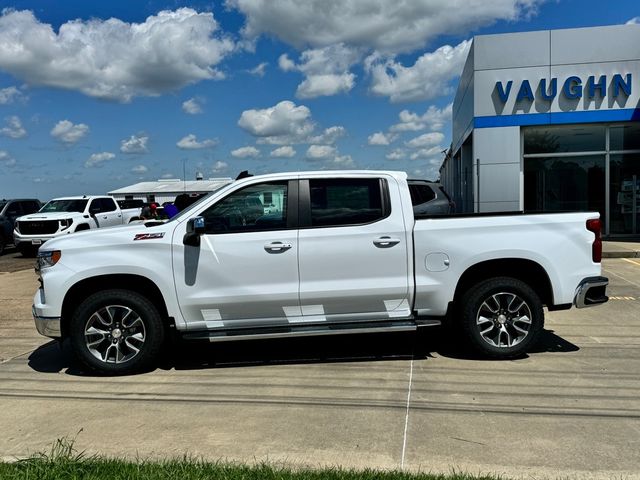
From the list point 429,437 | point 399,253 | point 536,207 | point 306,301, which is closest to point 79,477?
point 429,437

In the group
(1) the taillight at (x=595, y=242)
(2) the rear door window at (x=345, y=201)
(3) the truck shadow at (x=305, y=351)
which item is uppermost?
(2) the rear door window at (x=345, y=201)

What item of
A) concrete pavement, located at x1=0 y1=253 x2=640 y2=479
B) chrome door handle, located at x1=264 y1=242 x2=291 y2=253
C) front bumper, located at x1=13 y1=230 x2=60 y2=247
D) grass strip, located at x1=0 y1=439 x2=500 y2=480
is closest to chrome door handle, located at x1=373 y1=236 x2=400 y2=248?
chrome door handle, located at x1=264 y1=242 x2=291 y2=253

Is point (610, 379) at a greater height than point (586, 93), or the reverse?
point (586, 93)

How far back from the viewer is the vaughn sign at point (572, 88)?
16.1 metres

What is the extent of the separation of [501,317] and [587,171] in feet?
44.8

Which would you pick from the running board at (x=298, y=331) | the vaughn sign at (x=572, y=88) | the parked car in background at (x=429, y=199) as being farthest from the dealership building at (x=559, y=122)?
the running board at (x=298, y=331)

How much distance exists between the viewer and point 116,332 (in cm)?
551

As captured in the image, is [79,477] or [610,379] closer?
[79,477]

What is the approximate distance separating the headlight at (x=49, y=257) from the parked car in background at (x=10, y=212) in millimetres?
15671

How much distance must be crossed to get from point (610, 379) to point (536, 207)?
517 inches

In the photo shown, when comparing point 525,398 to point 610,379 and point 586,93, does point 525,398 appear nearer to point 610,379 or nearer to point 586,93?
point 610,379

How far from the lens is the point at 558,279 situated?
576cm

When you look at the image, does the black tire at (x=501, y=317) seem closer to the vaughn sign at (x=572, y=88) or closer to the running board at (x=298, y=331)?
the running board at (x=298, y=331)

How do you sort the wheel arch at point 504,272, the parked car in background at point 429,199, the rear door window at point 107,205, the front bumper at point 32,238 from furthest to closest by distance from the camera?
1. the rear door window at point 107,205
2. the front bumper at point 32,238
3. the parked car in background at point 429,199
4. the wheel arch at point 504,272
